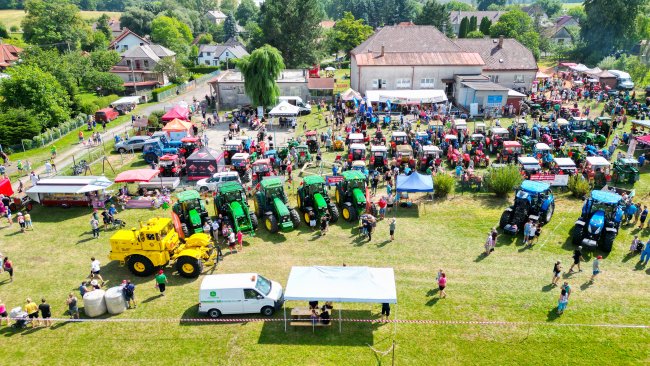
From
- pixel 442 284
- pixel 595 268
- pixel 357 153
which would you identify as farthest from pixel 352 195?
pixel 595 268

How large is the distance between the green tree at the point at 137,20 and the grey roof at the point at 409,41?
6849cm

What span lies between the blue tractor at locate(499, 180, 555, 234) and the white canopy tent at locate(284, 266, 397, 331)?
8016mm

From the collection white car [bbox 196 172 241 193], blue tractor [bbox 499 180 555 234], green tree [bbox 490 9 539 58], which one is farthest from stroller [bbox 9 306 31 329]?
green tree [bbox 490 9 539 58]

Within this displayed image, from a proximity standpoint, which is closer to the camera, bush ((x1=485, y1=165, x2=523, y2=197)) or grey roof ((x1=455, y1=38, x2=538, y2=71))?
bush ((x1=485, y1=165, x2=523, y2=197))

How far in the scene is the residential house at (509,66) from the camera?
46438mm

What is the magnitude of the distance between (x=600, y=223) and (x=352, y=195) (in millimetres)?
10505

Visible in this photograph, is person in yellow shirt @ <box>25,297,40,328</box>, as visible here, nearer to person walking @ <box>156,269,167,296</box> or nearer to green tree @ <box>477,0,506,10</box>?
person walking @ <box>156,269,167,296</box>

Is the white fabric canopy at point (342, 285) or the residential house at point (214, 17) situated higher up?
the residential house at point (214, 17)

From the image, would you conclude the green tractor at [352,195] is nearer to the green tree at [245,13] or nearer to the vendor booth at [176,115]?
the vendor booth at [176,115]

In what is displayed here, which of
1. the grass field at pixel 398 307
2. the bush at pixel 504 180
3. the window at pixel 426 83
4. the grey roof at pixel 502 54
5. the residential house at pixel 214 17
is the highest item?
the residential house at pixel 214 17

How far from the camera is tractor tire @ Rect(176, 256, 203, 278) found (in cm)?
1666

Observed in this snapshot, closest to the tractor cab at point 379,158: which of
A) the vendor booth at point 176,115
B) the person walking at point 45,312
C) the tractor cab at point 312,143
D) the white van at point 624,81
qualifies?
the tractor cab at point 312,143

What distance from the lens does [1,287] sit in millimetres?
16609

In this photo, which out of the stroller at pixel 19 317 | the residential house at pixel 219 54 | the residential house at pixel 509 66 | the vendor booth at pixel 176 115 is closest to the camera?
the stroller at pixel 19 317
